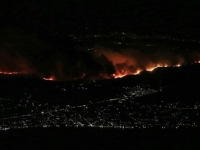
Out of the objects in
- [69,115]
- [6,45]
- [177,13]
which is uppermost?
[177,13]

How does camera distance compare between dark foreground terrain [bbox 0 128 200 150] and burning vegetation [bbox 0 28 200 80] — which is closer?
dark foreground terrain [bbox 0 128 200 150]

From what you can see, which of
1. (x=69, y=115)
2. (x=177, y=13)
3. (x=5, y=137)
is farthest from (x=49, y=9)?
(x=5, y=137)

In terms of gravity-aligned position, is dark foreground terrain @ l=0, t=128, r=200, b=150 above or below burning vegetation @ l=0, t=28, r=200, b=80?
below

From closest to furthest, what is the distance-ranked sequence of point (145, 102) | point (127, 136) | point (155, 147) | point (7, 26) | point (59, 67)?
point (155, 147) < point (127, 136) < point (145, 102) < point (59, 67) < point (7, 26)

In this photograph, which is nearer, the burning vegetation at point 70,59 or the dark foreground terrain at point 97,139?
the dark foreground terrain at point 97,139

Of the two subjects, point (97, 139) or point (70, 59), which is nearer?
point (97, 139)

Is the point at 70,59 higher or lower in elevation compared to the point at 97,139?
higher

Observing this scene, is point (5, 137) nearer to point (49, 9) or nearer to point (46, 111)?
point (46, 111)

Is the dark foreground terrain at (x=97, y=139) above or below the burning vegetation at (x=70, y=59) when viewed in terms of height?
below
